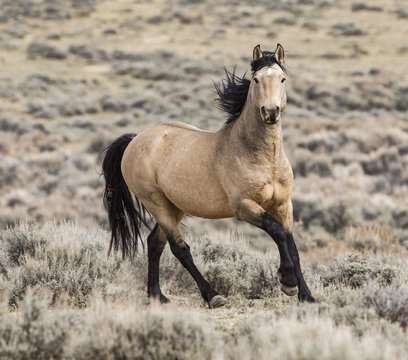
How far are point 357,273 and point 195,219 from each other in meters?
7.96

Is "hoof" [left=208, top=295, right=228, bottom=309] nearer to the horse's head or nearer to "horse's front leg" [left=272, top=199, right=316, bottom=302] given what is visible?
"horse's front leg" [left=272, top=199, right=316, bottom=302]

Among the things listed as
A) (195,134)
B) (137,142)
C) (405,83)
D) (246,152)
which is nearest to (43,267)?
(137,142)

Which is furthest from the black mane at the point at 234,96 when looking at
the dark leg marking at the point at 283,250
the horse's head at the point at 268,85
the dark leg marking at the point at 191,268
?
the dark leg marking at the point at 191,268

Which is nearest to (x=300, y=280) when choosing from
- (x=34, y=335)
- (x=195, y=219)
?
(x=34, y=335)

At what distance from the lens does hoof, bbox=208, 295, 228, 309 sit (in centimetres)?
544

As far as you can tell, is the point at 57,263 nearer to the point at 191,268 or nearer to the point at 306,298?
the point at 191,268

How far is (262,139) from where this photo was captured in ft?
16.9

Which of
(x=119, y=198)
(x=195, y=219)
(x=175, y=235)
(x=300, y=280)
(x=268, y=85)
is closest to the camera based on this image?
(x=268, y=85)

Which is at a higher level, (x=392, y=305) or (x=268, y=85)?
(x=268, y=85)

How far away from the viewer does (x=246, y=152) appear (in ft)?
17.1

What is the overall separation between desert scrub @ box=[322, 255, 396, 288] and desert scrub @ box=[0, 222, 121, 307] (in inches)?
96.3

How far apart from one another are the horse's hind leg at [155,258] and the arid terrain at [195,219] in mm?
199

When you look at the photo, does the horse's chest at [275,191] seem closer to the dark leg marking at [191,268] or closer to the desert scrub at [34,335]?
the dark leg marking at [191,268]

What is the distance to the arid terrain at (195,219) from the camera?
3.78 metres
